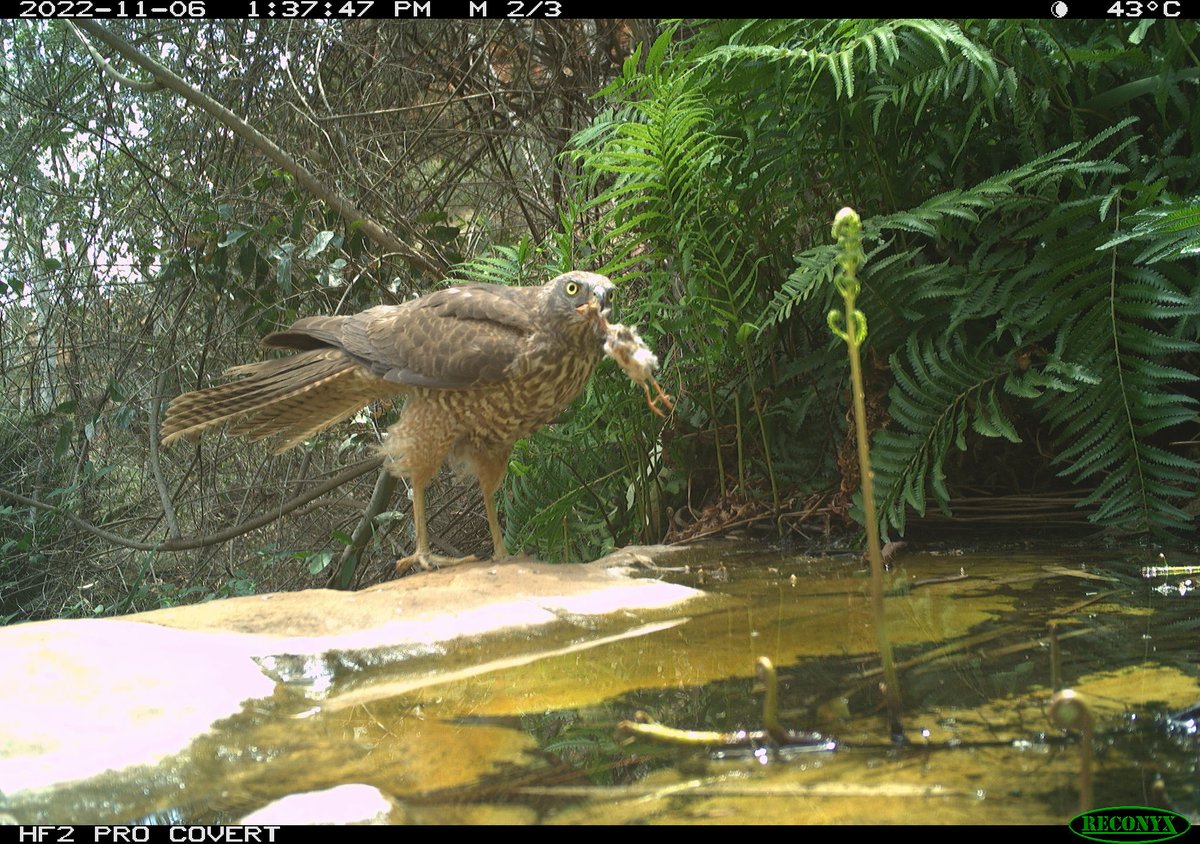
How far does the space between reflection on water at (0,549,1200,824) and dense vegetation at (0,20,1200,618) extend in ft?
3.64

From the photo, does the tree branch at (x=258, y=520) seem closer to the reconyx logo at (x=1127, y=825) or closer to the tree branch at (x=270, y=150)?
the tree branch at (x=270, y=150)

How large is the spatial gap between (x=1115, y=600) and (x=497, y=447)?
246cm

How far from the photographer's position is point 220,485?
25.6 feet

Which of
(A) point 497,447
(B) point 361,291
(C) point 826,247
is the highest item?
(B) point 361,291

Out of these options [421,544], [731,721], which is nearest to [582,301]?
[421,544]

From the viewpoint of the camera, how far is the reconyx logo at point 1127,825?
4.14 feet

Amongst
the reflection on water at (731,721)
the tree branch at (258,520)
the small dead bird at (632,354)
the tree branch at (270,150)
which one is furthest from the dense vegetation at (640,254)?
the reflection on water at (731,721)

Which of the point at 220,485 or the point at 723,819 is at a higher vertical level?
the point at 220,485

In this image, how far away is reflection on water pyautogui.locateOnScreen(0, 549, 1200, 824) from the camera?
142cm

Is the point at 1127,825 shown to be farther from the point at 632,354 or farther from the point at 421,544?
the point at 421,544

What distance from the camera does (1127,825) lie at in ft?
4.23

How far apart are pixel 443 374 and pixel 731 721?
2.46 m

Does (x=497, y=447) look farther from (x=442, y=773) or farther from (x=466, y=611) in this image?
(x=442, y=773)

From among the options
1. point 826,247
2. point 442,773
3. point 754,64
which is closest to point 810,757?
point 442,773
